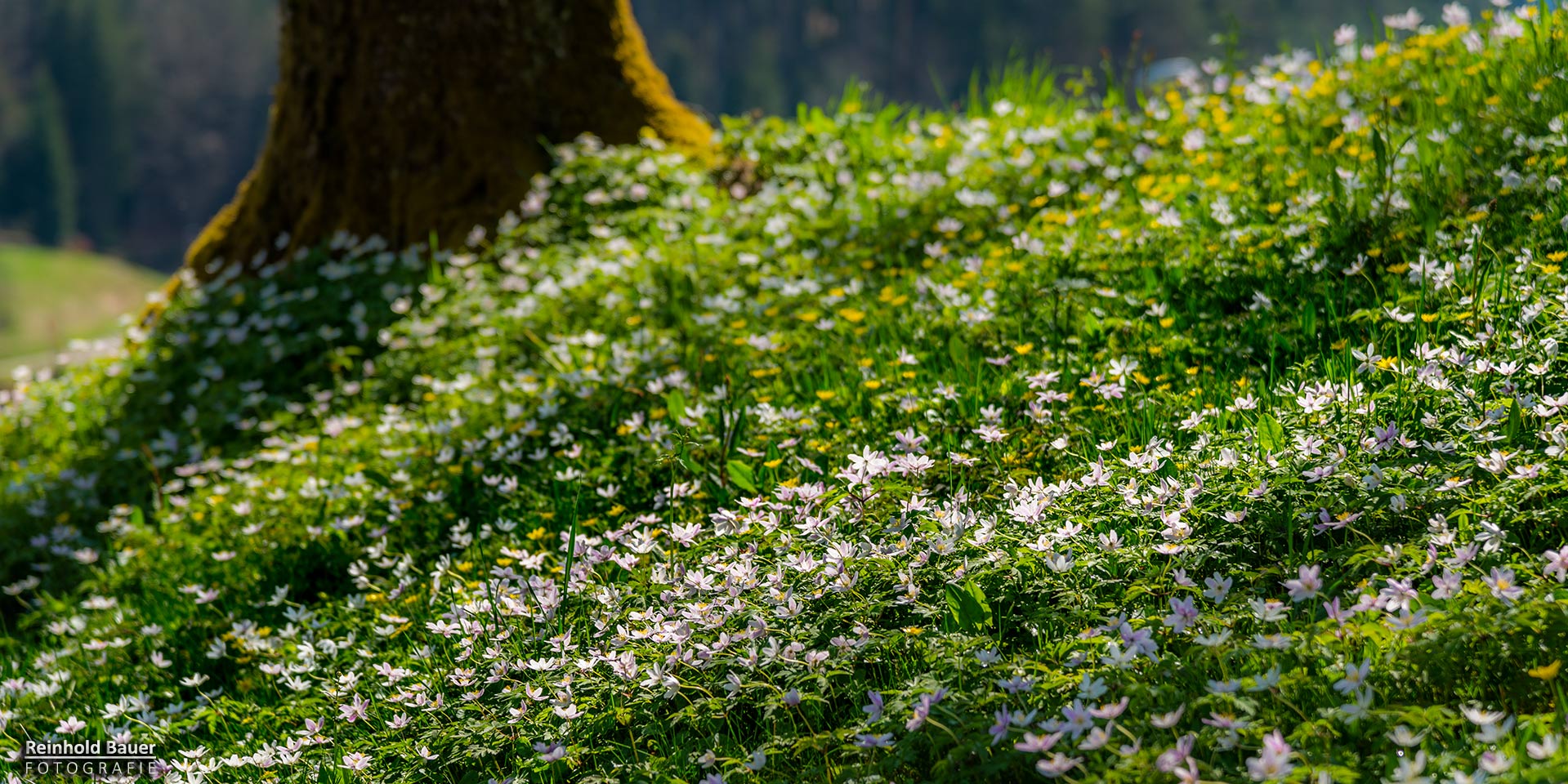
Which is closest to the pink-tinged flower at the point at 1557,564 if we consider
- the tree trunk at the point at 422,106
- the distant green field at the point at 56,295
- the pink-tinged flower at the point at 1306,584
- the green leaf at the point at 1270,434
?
the pink-tinged flower at the point at 1306,584

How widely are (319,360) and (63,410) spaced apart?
5.75 feet

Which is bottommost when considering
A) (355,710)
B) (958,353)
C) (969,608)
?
(355,710)

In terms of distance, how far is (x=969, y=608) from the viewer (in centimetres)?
237

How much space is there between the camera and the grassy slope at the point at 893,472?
2.13 metres

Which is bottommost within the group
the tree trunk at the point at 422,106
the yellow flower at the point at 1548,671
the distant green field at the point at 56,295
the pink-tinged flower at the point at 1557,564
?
the distant green field at the point at 56,295

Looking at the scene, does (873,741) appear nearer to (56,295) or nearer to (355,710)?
(355,710)

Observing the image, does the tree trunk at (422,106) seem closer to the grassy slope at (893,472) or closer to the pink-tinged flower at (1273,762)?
the grassy slope at (893,472)

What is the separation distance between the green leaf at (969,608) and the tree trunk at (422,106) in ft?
15.4

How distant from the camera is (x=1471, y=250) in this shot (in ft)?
11.4

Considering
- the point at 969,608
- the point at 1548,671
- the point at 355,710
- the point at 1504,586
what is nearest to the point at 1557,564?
→ the point at 1504,586

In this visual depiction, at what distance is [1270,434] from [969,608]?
2.91ft

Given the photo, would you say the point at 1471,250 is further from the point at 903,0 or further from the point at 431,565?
the point at 903,0

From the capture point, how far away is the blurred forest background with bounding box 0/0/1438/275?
10075 centimetres

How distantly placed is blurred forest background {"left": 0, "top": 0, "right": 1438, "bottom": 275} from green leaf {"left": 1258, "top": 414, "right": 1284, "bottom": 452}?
101 m
